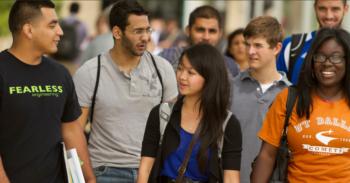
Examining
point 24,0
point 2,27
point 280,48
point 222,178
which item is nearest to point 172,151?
point 222,178

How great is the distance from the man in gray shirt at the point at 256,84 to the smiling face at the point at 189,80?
122cm

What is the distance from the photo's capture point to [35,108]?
216 inches

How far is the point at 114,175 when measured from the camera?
21.2ft

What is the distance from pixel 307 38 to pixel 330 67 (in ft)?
6.92

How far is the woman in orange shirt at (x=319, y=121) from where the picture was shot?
5.28m

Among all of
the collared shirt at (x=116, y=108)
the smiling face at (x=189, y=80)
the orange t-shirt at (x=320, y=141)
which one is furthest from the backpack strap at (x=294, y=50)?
the smiling face at (x=189, y=80)

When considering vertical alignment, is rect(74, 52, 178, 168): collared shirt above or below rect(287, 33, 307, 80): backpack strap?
below

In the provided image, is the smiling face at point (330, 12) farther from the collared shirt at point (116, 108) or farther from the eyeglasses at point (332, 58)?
the eyeglasses at point (332, 58)

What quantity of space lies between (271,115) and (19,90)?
155cm

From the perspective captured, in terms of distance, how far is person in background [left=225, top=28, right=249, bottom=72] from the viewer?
380 inches

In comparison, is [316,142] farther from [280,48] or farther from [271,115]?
[280,48]

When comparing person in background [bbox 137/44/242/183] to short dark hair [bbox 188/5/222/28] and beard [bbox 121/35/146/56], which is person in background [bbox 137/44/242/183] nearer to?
beard [bbox 121/35/146/56]

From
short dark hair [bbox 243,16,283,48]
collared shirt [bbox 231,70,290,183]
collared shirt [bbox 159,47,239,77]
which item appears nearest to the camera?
→ collared shirt [bbox 231,70,290,183]

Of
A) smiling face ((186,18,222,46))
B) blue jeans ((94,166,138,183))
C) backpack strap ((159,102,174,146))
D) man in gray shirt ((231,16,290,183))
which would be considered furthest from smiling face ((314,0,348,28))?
backpack strap ((159,102,174,146))
